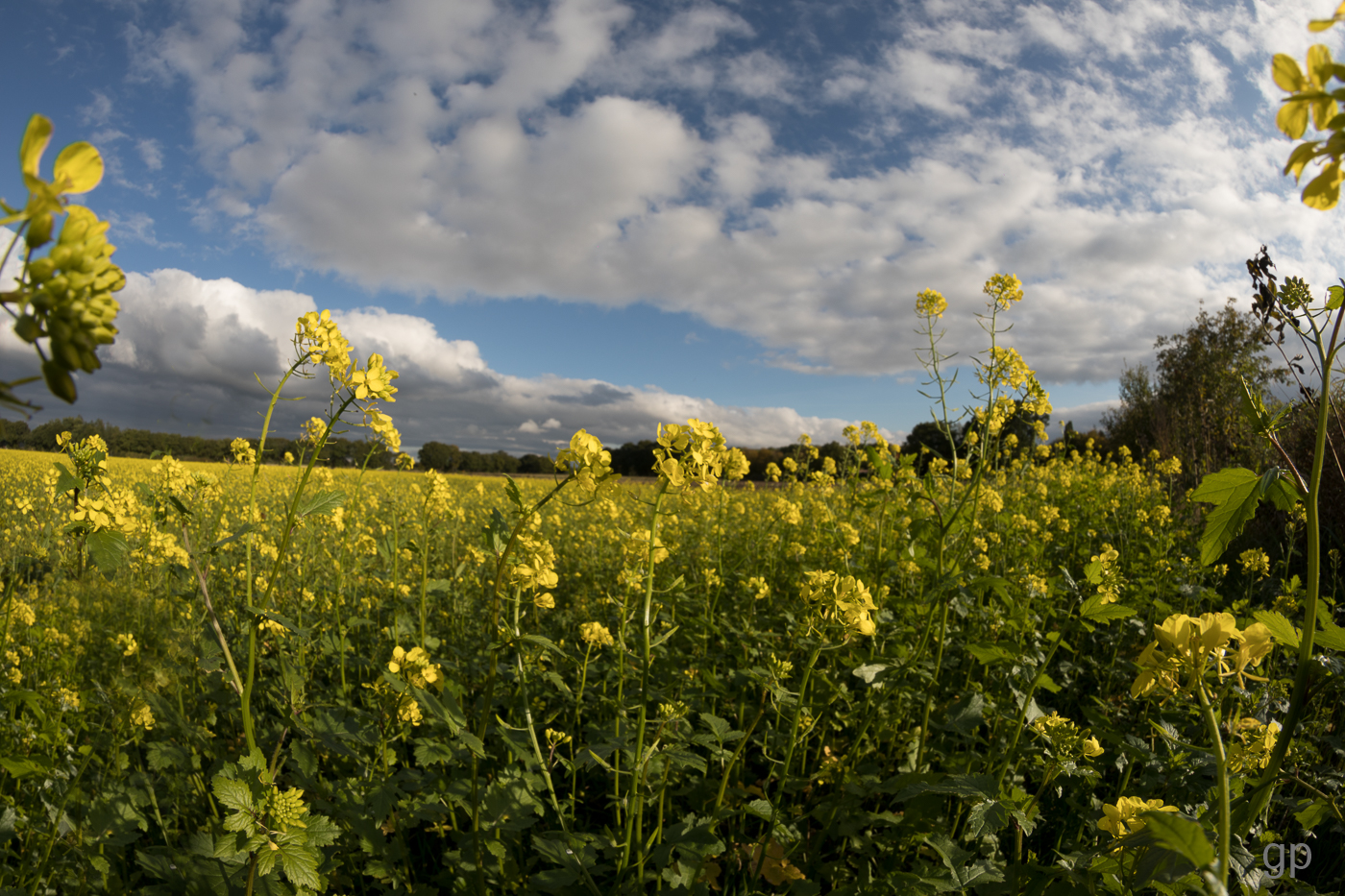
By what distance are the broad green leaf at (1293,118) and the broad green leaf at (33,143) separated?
4.97 feet

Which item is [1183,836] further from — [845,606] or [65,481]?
[65,481]

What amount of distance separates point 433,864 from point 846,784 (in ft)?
6.49

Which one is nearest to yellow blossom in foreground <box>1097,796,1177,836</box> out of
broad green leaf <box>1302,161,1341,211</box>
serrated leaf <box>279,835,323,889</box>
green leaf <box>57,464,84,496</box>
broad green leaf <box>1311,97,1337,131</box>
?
broad green leaf <box>1302,161,1341,211</box>

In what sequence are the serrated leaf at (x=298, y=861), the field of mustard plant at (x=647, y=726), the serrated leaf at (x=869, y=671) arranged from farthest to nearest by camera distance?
the serrated leaf at (x=869, y=671)
the field of mustard plant at (x=647, y=726)
the serrated leaf at (x=298, y=861)

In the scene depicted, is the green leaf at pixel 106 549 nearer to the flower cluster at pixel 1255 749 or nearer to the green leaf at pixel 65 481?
the green leaf at pixel 65 481

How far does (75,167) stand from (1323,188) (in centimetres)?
159

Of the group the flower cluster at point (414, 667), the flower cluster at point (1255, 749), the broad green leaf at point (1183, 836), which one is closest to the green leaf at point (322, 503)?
the flower cluster at point (414, 667)

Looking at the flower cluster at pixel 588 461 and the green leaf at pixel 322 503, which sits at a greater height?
the flower cluster at pixel 588 461

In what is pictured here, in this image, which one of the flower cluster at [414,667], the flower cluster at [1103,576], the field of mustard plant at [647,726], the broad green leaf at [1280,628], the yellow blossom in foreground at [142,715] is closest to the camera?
the broad green leaf at [1280,628]

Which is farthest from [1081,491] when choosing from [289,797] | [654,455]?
[289,797]

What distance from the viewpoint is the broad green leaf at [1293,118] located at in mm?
829

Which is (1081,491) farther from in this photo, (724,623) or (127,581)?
(127,581)

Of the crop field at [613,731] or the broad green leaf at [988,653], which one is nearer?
the crop field at [613,731]

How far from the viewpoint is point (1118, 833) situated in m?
1.51
